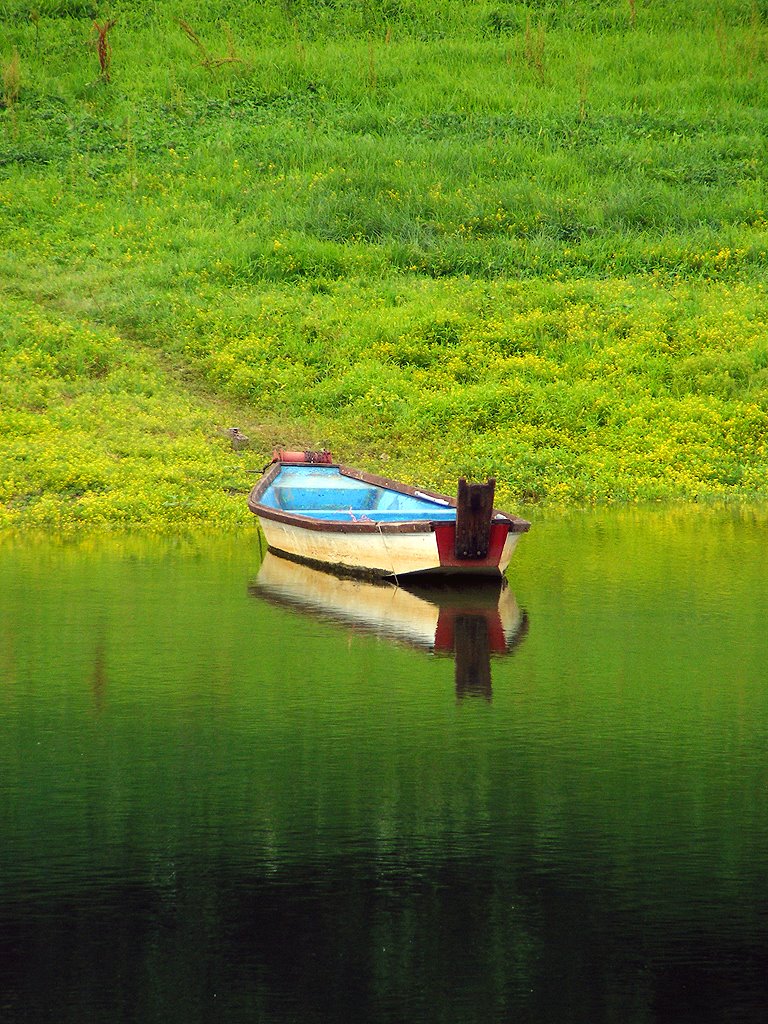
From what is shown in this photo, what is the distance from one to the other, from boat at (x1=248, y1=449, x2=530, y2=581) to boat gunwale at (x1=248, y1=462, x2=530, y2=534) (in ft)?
0.04

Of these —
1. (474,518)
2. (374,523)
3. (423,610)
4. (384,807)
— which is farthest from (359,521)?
(384,807)

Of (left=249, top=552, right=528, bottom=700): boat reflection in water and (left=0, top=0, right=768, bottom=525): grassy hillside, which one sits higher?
(left=0, top=0, right=768, bottom=525): grassy hillside

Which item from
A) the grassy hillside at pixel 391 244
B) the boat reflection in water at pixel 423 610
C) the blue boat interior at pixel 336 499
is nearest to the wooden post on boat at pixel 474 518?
the boat reflection in water at pixel 423 610

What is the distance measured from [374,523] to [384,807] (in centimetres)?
682

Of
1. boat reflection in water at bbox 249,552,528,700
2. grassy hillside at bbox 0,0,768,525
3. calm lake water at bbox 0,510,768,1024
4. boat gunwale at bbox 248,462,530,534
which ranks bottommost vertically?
calm lake water at bbox 0,510,768,1024

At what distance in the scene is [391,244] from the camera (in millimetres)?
29578

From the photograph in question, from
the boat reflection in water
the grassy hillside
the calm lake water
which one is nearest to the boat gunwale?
the boat reflection in water

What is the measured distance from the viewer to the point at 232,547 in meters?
17.9

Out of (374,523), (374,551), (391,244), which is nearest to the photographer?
(374,523)

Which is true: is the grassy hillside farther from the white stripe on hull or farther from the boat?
the white stripe on hull

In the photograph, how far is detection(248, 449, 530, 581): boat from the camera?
14867 millimetres

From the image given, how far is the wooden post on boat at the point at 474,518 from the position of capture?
1450 cm

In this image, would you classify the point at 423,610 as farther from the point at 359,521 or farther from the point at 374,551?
the point at 359,521

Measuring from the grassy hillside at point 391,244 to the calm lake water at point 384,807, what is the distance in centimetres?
699
